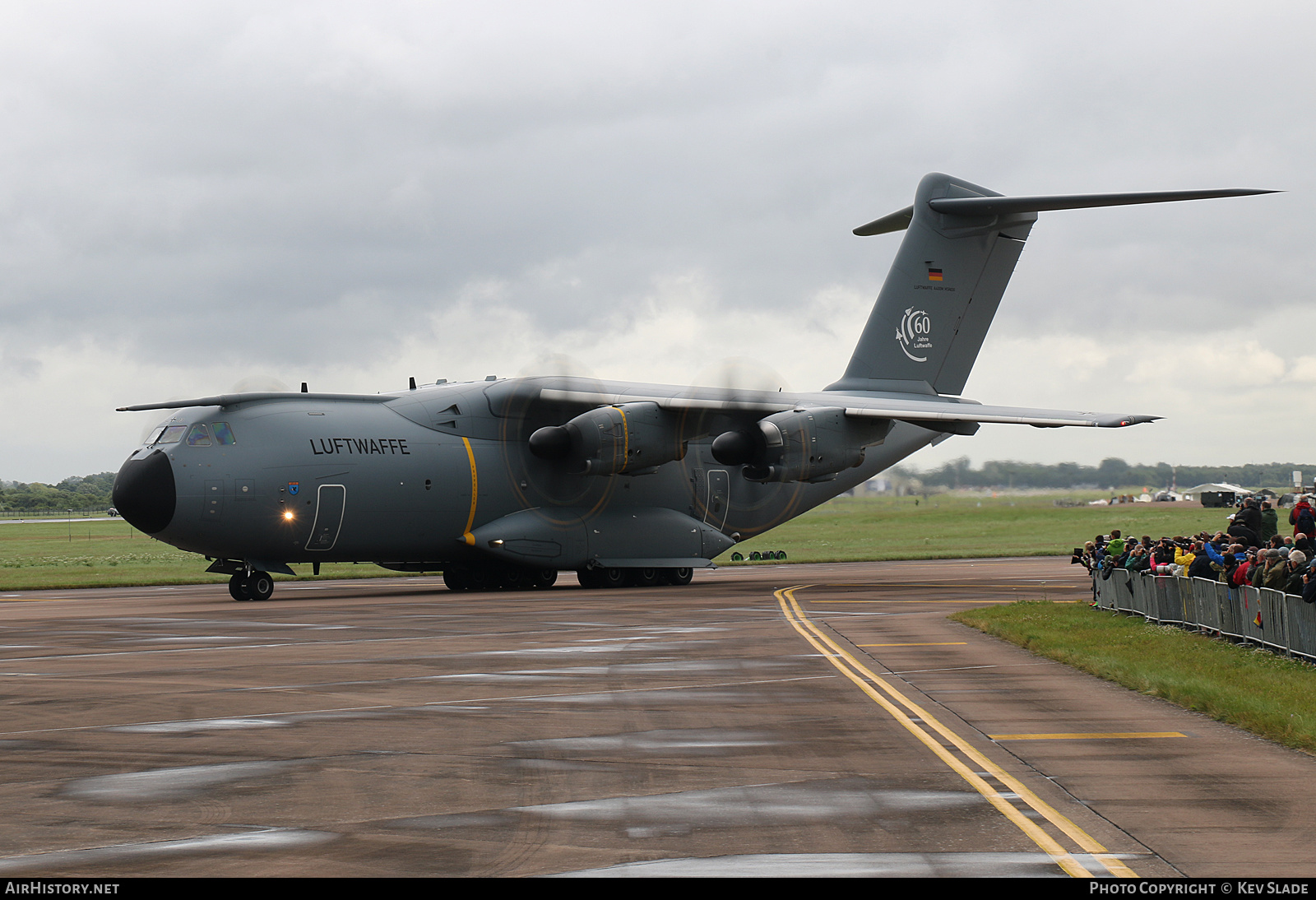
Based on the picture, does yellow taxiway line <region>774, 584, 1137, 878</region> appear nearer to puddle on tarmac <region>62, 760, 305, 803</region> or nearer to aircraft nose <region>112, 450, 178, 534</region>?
puddle on tarmac <region>62, 760, 305, 803</region>

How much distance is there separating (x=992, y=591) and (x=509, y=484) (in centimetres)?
1185

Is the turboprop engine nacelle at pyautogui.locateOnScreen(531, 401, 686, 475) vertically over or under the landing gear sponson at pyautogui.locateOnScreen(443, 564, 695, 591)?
over

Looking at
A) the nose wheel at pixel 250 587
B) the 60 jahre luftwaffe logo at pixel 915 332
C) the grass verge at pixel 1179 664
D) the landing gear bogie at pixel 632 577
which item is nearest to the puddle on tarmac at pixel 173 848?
the grass verge at pixel 1179 664

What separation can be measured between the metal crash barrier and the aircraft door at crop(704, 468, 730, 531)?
1295 centimetres

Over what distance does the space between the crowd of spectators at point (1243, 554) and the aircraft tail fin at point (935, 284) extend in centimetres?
846

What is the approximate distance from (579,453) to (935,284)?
11.4 metres

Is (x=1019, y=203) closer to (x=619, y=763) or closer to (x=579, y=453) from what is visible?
(x=579, y=453)

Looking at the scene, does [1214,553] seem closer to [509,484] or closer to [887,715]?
[887,715]

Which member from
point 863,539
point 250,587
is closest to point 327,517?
point 250,587

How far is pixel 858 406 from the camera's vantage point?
32000mm

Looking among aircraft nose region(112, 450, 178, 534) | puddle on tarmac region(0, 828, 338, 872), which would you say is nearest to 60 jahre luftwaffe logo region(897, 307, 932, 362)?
aircraft nose region(112, 450, 178, 534)

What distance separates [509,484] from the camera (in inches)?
1286

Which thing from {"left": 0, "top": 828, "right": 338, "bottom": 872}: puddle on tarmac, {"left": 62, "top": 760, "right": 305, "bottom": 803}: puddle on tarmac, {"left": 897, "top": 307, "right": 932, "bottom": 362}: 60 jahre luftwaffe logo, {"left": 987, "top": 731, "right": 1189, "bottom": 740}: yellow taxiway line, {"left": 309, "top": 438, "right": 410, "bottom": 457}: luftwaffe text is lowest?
{"left": 987, "top": 731, "right": 1189, "bottom": 740}: yellow taxiway line

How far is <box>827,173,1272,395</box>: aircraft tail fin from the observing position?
35688 millimetres
